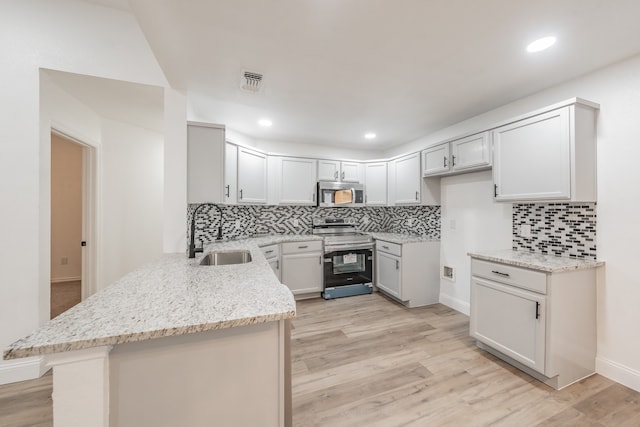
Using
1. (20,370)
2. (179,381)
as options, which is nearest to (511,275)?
(179,381)

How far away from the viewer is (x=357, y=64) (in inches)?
76.5

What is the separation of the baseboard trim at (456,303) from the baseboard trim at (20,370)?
13.9ft

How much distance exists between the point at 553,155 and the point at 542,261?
864 millimetres

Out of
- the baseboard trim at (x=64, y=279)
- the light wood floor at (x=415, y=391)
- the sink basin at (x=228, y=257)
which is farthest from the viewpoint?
Result: the baseboard trim at (x=64, y=279)

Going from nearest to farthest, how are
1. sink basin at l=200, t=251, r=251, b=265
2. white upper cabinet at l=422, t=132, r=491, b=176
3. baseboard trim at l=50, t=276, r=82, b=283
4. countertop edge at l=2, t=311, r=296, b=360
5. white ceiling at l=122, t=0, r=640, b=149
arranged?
countertop edge at l=2, t=311, r=296, b=360 → white ceiling at l=122, t=0, r=640, b=149 → sink basin at l=200, t=251, r=251, b=265 → white upper cabinet at l=422, t=132, r=491, b=176 → baseboard trim at l=50, t=276, r=82, b=283

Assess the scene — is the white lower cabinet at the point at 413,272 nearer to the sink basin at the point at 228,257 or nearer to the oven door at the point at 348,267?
the oven door at the point at 348,267

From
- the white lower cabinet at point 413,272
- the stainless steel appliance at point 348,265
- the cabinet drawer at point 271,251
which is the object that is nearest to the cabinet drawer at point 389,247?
the white lower cabinet at point 413,272

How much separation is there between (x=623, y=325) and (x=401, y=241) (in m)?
1.94

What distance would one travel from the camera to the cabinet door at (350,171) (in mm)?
4109

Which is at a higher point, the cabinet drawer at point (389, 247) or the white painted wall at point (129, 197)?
the white painted wall at point (129, 197)

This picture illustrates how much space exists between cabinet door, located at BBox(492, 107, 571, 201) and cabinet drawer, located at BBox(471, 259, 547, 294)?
0.64m

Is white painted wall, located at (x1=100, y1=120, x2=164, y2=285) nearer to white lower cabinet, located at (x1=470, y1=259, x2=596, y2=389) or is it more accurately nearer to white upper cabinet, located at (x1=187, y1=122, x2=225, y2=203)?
white upper cabinet, located at (x1=187, y1=122, x2=225, y2=203)

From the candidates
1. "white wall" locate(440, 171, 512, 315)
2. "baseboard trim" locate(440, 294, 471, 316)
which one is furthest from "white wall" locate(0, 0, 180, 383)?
"baseboard trim" locate(440, 294, 471, 316)

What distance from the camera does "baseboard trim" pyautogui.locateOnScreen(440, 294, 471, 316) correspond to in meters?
3.11
